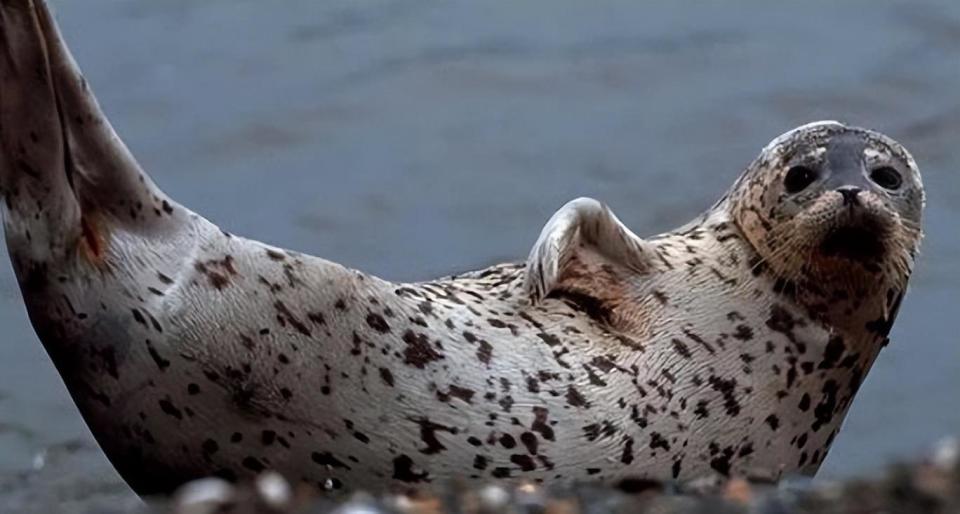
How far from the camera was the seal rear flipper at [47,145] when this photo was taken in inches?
293

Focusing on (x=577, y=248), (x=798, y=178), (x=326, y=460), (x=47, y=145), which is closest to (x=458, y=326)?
(x=577, y=248)

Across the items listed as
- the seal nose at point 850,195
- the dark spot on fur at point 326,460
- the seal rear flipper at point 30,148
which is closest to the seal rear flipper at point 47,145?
the seal rear flipper at point 30,148

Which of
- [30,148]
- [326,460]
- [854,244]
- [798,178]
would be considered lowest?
[326,460]

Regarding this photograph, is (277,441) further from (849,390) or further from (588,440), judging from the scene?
(849,390)

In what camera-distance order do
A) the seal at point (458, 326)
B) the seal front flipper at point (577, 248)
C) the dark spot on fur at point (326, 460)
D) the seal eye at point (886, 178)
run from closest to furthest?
the seal at point (458, 326)
the dark spot on fur at point (326, 460)
the seal front flipper at point (577, 248)
the seal eye at point (886, 178)

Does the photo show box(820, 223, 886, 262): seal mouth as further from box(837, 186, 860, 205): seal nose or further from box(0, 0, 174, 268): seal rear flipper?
box(0, 0, 174, 268): seal rear flipper

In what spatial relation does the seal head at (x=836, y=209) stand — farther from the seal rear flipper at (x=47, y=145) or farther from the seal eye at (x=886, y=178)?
the seal rear flipper at (x=47, y=145)

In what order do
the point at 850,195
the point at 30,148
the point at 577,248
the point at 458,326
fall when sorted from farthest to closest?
the point at 577,248
the point at 850,195
the point at 458,326
the point at 30,148

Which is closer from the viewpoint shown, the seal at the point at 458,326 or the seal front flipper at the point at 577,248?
the seal at the point at 458,326

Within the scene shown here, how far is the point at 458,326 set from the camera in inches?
328

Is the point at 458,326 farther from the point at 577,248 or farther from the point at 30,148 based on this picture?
the point at 30,148

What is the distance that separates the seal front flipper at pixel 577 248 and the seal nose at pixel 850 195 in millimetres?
643

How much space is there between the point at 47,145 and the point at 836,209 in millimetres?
2394

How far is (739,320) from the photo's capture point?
8.81m
